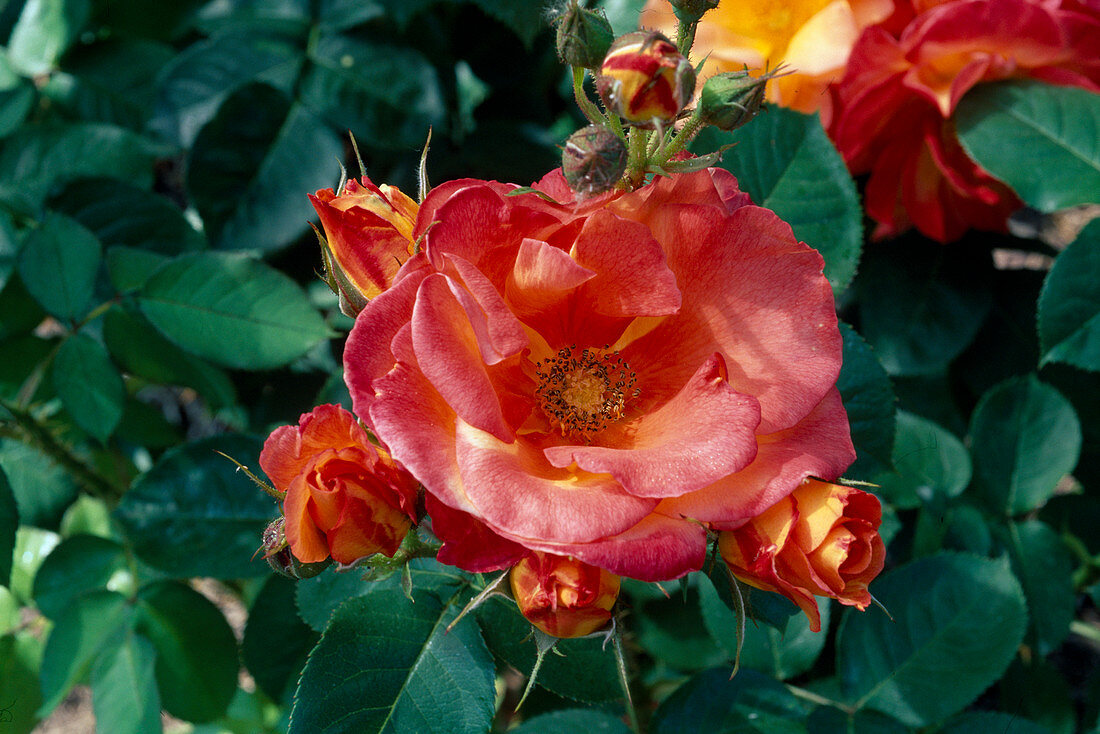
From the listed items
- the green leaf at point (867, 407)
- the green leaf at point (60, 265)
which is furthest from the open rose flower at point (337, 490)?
the green leaf at point (60, 265)

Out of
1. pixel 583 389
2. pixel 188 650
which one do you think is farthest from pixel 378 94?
pixel 188 650

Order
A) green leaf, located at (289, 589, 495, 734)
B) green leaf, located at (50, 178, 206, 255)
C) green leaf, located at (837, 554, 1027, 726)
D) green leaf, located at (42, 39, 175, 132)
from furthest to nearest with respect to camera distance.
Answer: green leaf, located at (42, 39, 175, 132), green leaf, located at (50, 178, 206, 255), green leaf, located at (837, 554, 1027, 726), green leaf, located at (289, 589, 495, 734)

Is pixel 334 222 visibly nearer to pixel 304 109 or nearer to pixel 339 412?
pixel 339 412

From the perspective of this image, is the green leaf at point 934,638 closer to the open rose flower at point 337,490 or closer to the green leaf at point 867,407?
the green leaf at point 867,407

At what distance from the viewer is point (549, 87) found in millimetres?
2102

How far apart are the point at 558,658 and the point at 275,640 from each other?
601 mm

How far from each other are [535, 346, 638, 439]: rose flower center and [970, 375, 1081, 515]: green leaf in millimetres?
924

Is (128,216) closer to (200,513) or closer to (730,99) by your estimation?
(200,513)

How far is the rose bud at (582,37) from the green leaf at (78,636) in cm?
123

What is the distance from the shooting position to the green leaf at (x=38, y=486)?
5.43ft

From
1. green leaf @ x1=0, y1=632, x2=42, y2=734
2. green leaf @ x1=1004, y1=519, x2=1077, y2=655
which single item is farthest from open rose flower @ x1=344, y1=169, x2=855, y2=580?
green leaf @ x1=0, y1=632, x2=42, y2=734

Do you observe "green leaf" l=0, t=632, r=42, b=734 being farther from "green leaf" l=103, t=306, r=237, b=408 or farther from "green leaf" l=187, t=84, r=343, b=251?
"green leaf" l=187, t=84, r=343, b=251

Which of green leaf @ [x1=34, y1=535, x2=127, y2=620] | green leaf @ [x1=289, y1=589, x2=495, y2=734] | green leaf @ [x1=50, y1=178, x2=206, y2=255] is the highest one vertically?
green leaf @ [x1=50, y1=178, x2=206, y2=255]

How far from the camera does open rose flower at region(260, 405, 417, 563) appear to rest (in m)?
0.71
